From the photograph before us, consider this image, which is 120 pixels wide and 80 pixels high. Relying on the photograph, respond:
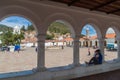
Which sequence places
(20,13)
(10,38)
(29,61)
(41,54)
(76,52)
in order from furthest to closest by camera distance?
(10,38)
(29,61)
(76,52)
(41,54)
(20,13)

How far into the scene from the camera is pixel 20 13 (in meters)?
4.62

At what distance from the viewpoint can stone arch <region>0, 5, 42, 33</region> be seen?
14.3 ft

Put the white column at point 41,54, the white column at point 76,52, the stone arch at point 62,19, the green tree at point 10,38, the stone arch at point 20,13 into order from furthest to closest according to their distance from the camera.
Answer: the green tree at point 10,38 < the white column at point 76,52 < the stone arch at point 62,19 < the white column at point 41,54 < the stone arch at point 20,13

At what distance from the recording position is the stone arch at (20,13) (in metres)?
4.35

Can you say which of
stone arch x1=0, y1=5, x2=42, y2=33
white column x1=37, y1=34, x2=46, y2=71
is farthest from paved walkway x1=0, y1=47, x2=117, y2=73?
stone arch x1=0, y1=5, x2=42, y2=33

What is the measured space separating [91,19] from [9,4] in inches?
134

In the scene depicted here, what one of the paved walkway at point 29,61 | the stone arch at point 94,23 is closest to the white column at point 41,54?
the stone arch at point 94,23

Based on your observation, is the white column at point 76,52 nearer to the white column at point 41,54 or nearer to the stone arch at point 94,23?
the stone arch at point 94,23

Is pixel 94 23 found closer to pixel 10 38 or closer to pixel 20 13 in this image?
pixel 20 13

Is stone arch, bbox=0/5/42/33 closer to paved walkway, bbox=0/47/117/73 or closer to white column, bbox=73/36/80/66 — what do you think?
white column, bbox=73/36/80/66

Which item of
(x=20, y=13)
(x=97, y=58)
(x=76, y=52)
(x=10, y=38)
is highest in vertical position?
(x=20, y=13)

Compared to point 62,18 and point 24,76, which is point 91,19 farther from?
point 24,76

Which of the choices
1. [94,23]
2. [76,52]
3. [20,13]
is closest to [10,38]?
[94,23]

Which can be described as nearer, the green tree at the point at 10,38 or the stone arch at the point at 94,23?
the stone arch at the point at 94,23
